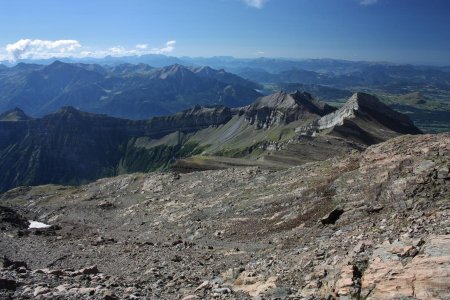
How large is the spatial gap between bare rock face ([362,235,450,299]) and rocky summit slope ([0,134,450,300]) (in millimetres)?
45

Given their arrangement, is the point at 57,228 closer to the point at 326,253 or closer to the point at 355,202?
the point at 355,202

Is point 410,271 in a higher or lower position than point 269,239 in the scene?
higher

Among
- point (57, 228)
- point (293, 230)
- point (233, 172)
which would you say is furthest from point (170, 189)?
point (293, 230)

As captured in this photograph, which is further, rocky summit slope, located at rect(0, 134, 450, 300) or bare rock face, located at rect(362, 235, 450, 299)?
rocky summit slope, located at rect(0, 134, 450, 300)

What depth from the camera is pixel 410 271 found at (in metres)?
17.1

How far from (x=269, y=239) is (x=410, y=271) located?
19059 millimetres

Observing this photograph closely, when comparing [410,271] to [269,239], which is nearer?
[410,271]

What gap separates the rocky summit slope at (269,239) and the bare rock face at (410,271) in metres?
0.05

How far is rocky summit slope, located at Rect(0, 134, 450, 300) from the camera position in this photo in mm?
18766

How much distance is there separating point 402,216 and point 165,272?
15.1 meters

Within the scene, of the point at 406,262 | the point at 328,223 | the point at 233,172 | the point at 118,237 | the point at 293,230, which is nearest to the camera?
the point at 406,262

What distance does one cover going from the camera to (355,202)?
3491cm

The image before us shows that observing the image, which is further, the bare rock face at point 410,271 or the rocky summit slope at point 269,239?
the rocky summit slope at point 269,239

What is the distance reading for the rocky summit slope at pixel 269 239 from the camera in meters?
18.8
